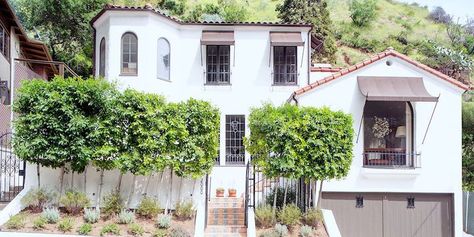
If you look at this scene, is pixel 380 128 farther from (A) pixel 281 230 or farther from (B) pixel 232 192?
(A) pixel 281 230

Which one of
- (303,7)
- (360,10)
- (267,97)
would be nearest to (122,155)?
(267,97)

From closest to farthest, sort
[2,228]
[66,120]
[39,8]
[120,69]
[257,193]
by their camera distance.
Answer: [2,228], [66,120], [257,193], [120,69], [39,8]

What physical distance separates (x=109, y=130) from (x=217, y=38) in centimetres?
939

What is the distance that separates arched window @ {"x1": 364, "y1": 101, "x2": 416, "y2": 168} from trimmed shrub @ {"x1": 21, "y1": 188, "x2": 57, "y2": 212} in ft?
37.7

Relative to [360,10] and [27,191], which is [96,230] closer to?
[27,191]

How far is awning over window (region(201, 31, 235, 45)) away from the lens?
26.4 metres

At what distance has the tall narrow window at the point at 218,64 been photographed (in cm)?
2720

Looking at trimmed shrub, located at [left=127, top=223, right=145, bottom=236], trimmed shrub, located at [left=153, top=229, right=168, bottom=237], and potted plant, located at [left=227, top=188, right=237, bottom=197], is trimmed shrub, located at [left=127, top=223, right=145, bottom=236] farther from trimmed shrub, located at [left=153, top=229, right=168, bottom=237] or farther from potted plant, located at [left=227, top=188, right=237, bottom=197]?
potted plant, located at [left=227, top=188, right=237, bottom=197]

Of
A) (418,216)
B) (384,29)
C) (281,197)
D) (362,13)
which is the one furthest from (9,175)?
(384,29)

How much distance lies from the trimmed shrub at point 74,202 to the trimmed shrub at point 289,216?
6.33 meters

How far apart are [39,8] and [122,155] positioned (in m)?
27.9

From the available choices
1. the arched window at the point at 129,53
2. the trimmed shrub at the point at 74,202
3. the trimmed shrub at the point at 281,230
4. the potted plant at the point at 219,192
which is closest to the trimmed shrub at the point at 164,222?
the trimmed shrub at the point at 74,202

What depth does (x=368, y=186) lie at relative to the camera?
21.9m

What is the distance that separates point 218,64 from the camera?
27.2m
